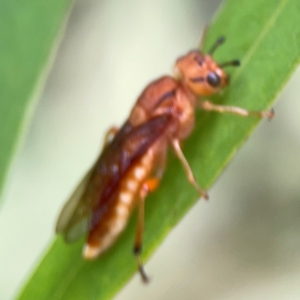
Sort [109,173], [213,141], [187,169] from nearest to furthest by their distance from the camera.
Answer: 1. [213,141]
2. [187,169]
3. [109,173]

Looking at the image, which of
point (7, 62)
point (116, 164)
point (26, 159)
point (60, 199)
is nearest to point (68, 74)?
point (26, 159)

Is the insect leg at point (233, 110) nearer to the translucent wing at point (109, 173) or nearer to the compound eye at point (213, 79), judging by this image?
the compound eye at point (213, 79)

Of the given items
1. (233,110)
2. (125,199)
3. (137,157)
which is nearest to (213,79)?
(233,110)

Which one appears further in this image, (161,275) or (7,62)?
(161,275)

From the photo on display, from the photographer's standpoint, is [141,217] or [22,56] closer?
[22,56]

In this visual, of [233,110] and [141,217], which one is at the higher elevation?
[233,110]

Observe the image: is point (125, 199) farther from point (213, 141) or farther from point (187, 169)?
point (213, 141)

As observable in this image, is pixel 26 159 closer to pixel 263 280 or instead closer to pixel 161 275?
pixel 161 275
